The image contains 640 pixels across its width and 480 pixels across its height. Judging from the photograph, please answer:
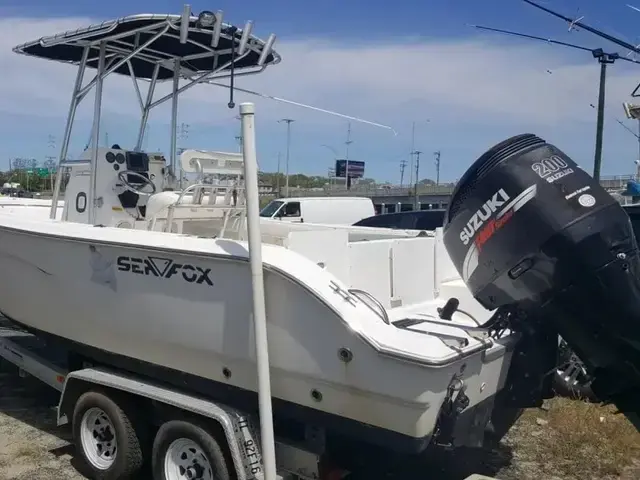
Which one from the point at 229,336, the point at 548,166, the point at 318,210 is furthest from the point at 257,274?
the point at 318,210

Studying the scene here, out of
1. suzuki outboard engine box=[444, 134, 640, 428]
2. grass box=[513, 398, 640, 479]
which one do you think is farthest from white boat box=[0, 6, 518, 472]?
grass box=[513, 398, 640, 479]

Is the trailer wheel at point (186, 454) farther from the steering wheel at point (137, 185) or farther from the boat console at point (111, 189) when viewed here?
the steering wheel at point (137, 185)

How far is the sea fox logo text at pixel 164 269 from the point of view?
349 cm

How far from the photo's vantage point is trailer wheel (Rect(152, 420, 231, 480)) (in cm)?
350

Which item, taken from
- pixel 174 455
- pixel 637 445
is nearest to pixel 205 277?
pixel 174 455

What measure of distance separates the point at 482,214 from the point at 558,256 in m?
0.43

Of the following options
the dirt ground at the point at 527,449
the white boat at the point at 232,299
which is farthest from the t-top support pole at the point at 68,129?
the dirt ground at the point at 527,449

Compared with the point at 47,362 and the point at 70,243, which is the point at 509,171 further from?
the point at 47,362

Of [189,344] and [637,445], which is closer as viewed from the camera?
[189,344]

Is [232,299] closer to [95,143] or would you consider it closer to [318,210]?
[95,143]

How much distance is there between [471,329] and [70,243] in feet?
8.37

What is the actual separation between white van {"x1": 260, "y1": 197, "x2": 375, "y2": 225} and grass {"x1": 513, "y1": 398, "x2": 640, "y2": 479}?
634 inches

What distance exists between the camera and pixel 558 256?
3.07 meters

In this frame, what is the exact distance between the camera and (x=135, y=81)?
21.6 ft
